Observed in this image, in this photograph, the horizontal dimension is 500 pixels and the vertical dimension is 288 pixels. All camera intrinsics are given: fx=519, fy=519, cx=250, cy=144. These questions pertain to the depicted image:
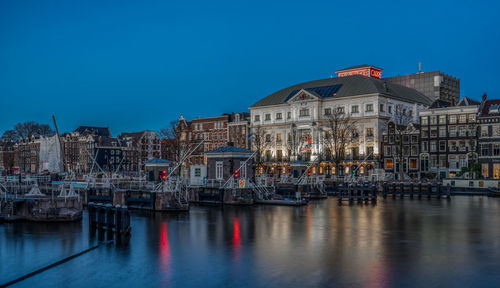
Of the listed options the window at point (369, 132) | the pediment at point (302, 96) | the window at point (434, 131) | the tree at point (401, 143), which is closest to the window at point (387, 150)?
the tree at point (401, 143)

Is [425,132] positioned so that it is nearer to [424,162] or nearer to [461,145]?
[424,162]

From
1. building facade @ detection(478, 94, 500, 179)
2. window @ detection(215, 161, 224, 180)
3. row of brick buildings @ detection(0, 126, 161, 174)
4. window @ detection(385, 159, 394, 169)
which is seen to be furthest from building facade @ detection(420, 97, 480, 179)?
row of brick buildings @ detection(0, 126, 161, 174)

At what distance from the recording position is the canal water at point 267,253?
19.4m

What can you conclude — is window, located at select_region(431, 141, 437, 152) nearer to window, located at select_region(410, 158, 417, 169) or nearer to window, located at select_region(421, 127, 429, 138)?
window, located at select_region(421, 127, 429, 138)

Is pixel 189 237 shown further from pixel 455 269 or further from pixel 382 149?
pixel 382 149

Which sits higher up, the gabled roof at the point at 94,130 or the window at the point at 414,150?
the gabled roof at the point at 94,130

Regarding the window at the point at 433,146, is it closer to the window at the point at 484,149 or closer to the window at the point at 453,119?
the window at the point at 453,119

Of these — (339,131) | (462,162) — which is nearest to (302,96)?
(339,131)

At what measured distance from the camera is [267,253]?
Result: 24.4m

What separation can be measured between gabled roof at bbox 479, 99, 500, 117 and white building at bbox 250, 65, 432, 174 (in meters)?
21.5

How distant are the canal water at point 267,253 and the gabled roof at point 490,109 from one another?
139ft

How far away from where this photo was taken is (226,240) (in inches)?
1129

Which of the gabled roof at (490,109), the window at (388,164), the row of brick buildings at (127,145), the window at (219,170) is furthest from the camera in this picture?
the row of brick buildings at (127,145)

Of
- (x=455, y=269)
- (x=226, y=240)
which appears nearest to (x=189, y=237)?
(x=226, y=240)
